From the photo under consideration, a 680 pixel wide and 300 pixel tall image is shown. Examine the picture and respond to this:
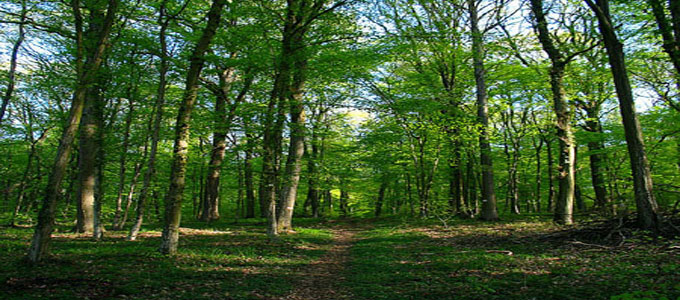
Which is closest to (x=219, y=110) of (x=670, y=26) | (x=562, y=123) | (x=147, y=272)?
(x=147, y=272)

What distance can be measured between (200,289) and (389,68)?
66.2 ft

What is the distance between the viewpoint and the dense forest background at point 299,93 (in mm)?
8859

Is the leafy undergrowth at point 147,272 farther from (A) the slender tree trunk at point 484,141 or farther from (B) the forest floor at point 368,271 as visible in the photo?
(A) the slender tree trunk at point 484,141

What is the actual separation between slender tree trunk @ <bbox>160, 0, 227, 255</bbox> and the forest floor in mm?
465

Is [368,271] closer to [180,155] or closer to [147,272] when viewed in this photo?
[147,272]

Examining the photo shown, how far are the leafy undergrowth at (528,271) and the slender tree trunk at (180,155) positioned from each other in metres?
4.18

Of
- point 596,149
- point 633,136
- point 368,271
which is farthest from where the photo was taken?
point 596,149

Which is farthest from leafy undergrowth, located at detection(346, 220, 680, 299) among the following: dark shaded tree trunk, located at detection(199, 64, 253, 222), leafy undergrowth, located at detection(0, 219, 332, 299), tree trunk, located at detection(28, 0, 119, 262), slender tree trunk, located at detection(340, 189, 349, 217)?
slender tree trunk, located at detection(340, 189, 349, 217)

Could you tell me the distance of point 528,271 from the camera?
6.57 meters

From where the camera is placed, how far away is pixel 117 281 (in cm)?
588

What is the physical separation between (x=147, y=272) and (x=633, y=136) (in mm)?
10796

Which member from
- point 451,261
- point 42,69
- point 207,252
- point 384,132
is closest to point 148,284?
point 207,252

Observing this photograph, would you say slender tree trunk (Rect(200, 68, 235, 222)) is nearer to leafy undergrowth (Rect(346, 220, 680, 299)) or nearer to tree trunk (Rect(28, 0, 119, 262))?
tree trunk (Rect(28, 0, 119, 262))

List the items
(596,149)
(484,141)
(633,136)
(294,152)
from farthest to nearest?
(596,149) < (484,141) < (294,152) < (633,136)
